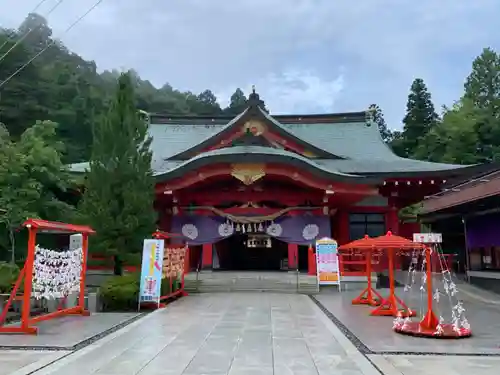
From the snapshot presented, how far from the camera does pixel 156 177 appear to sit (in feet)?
52.4

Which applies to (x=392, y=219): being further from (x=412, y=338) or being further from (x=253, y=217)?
(x=412, y=338)

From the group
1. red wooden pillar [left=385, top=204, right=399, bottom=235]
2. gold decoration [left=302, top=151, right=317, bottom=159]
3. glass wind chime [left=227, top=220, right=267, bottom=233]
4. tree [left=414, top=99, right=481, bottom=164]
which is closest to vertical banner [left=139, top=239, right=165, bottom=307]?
glass wind chime [left=227, top=220, right=267, bottom=233]

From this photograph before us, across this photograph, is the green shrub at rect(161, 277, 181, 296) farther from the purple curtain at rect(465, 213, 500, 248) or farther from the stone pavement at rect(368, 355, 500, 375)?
the purple curtain at rect(465, 213, 500, 248)

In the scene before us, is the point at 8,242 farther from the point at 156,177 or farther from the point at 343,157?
the point at 343,157

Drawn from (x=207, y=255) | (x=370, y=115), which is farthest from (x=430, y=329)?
(x=370, y=115)

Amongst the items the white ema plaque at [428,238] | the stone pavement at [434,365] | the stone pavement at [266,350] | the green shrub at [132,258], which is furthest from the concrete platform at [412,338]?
the green shrub at [132,258]

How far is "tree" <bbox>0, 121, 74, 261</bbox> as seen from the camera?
12441mm

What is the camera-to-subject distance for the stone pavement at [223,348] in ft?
17.7

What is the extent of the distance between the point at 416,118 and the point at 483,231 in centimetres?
3563

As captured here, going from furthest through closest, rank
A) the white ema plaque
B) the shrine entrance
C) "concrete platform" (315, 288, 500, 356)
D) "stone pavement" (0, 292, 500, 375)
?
1. the shrine entrance
2. the white ema plaque
3. "concrete platform" (315, 288, 500, 356)
4. "stone pavement" (0, 292, 500, 375)

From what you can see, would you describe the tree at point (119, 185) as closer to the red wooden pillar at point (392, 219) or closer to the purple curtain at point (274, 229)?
the purple curtain at point (274, 229)

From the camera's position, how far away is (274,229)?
55.7ft

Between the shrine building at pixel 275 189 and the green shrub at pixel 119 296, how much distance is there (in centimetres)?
578

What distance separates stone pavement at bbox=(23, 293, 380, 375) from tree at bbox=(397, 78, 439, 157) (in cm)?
4076
